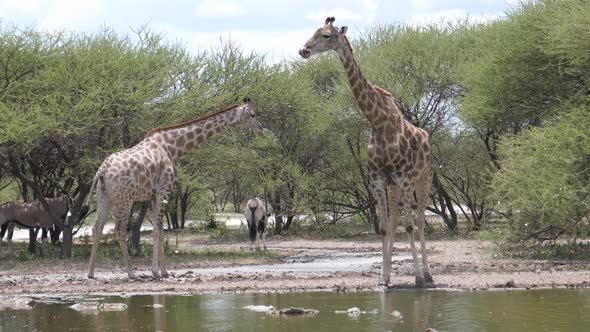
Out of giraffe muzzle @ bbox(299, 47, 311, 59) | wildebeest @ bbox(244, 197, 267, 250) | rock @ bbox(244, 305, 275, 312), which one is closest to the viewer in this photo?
rock @ bbox(244, 305, 275, 312)

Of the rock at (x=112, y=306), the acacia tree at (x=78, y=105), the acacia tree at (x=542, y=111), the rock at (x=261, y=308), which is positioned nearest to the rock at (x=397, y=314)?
the rock at (x=261, y=308)

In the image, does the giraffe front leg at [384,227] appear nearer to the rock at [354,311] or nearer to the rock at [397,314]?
the rock at [354,311]

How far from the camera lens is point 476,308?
1057 cm

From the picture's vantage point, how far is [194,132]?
56.3ft

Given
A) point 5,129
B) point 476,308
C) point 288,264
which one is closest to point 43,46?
point 5,129

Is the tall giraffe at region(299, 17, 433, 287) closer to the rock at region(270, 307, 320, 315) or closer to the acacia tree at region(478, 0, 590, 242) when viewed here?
the rock at region(270, 307, 320, 315)

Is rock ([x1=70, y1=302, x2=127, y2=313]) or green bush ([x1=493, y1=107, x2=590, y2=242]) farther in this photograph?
green bush ([x1=493, y1=107, x2=590, y2=242])

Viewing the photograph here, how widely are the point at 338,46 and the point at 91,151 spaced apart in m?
8.81

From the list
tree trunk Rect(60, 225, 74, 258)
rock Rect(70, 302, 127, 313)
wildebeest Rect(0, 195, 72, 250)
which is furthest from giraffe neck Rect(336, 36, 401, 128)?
wildebeest Rect(0, 195, 72, 250)

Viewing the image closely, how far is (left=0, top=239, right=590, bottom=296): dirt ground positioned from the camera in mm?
13414

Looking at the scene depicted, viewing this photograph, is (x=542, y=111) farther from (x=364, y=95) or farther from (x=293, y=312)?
(x=293, y=312)

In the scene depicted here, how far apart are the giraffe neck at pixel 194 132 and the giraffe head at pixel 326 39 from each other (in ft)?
14.2

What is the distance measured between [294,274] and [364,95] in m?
3.81

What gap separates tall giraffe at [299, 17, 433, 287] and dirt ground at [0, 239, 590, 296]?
0.82m
